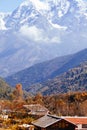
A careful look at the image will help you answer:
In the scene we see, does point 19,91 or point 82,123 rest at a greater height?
point 19,91

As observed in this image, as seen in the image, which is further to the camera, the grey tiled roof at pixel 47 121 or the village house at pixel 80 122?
the village house at pixel 80 122

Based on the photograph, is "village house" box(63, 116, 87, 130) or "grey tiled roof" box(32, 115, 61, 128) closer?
"grey tiled roof" box(32, 115, 61, 128)

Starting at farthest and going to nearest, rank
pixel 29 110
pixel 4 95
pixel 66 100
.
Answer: pixel 4 95, pixel 66 100, pixel 29 110

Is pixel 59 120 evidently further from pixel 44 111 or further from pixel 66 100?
pixel 66 100

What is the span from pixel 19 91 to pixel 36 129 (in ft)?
339

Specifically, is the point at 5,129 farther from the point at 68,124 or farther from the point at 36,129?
the point at 68,124

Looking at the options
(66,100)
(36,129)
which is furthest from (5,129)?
(66,100)

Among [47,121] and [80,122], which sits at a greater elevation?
[47,121]

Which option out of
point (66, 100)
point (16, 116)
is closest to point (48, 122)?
point (16, 116)

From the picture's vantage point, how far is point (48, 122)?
63719 mm

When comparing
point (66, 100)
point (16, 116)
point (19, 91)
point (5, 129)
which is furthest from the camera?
point (19, 91)

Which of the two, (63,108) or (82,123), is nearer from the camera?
(82,123)

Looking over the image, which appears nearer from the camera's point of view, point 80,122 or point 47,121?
point 80,122

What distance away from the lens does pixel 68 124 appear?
62375 millimetres
